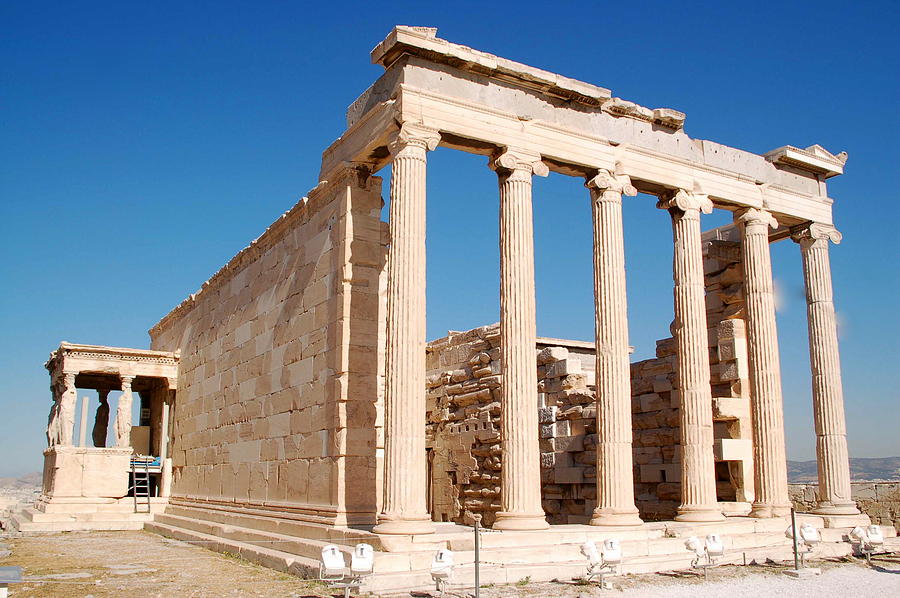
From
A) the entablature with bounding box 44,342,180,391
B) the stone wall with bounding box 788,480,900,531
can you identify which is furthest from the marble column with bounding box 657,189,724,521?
the entablature with bounding box 44,342,180,391

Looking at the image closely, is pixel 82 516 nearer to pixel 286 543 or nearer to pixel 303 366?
pixel 303 366

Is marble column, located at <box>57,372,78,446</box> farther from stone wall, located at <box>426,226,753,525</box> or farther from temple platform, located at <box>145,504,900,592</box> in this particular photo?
stone wall, located at <box>426,226,753,525</box>

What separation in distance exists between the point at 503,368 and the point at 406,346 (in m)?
1.99

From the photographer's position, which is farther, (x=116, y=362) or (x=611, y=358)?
(x=116, y=362)

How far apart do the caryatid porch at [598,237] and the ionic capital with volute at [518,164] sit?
0.03 m

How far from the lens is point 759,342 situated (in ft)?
59.5

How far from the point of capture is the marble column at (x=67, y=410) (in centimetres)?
2552

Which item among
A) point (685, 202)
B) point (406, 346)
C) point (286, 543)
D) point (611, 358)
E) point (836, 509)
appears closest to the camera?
point (406, 346)

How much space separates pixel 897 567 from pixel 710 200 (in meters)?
7.67

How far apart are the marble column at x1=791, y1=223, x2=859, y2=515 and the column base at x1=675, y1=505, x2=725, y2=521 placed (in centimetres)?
354

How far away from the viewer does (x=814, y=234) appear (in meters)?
19.7

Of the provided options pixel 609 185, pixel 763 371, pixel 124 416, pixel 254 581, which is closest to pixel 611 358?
pixel 609 185

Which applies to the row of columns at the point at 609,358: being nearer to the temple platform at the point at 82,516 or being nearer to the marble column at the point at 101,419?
the temple platform at the point at 82,516

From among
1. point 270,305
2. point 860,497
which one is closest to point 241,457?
point 270,305
